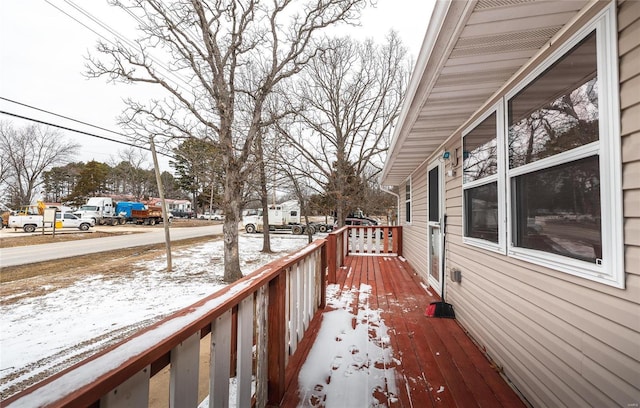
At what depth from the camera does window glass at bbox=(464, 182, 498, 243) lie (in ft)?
7.65

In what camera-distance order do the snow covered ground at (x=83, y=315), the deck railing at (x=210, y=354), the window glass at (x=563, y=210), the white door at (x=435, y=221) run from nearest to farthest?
the deck railing at (x=210, y=354)
the window glass at (x=563, y=210)
the snow covered ground at (x=83, y=315)
the white door at (x=435, y=221)

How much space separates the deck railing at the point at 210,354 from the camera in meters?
0.60

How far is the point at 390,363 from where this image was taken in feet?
7.11

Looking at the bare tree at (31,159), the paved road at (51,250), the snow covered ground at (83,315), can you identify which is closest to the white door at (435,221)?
the snow covered ground at (83,315)

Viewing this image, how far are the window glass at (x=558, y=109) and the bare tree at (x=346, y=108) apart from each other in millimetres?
9537

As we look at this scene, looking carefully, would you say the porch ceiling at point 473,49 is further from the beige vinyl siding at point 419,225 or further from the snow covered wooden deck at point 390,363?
the beige vinyl siding at point 419,225

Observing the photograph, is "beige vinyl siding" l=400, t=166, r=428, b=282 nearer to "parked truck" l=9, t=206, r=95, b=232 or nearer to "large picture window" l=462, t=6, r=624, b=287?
"large picture window" l=462, t=6, r=624, b=287

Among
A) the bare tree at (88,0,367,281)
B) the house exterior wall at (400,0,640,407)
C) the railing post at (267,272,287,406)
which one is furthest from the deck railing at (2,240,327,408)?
the bare tree at (88,0,367,281)

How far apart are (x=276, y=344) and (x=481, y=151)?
237 centimetres

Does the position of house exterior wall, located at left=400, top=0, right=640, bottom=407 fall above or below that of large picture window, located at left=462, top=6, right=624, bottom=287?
below

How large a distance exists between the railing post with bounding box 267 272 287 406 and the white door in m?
2.54

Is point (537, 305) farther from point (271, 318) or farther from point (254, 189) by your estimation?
point (254, 189)

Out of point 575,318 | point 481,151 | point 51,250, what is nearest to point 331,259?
point 481,151

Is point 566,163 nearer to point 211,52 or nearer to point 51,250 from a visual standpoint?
point 211,52
